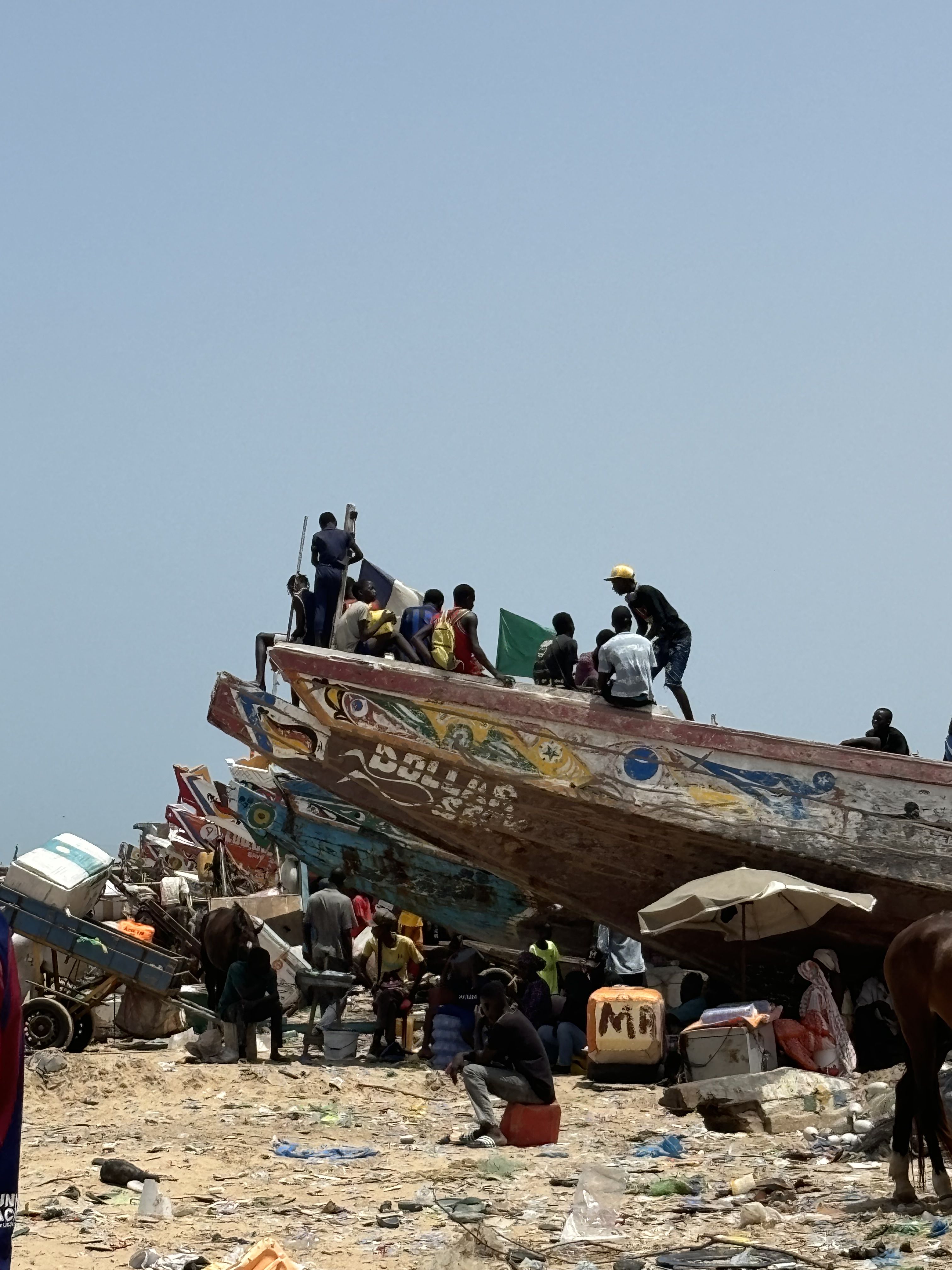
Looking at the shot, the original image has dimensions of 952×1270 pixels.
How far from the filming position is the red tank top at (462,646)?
1491 centimetres

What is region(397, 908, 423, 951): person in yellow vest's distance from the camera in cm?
2030

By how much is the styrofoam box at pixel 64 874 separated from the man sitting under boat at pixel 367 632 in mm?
3013

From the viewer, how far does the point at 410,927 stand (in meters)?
20.3

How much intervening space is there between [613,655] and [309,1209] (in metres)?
7.11

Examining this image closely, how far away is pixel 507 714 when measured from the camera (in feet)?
48.2

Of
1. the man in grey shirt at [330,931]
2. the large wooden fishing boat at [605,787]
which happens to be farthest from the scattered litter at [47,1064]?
the large wooden fishing boat at [605,787]

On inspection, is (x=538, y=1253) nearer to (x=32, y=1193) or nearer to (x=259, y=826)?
→ (x=32, y=1193)

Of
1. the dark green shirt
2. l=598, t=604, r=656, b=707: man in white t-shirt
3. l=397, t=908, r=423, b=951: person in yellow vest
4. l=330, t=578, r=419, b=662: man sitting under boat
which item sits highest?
l=330, t=578, r=419, b=662: man sitting under boat

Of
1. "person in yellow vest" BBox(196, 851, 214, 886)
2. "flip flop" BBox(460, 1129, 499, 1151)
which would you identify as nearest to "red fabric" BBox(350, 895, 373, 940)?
"flip flop" BBox(460, 1129, 499, 1151)

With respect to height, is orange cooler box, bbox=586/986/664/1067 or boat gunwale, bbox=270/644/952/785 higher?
boat gunwale, bbox=270/644/952/785

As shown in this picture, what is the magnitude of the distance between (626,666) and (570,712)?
67 centimetres

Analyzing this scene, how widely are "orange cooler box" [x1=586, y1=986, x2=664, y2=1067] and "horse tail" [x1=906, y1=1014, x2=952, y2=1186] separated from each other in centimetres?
497

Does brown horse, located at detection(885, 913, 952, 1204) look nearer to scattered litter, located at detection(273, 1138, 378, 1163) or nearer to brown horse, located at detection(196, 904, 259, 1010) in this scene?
scattered litter, located at detection(273, 1138, 378, 1163)

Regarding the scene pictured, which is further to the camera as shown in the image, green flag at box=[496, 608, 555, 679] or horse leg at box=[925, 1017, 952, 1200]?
green flag at box=[496, 608, 555, 679]
